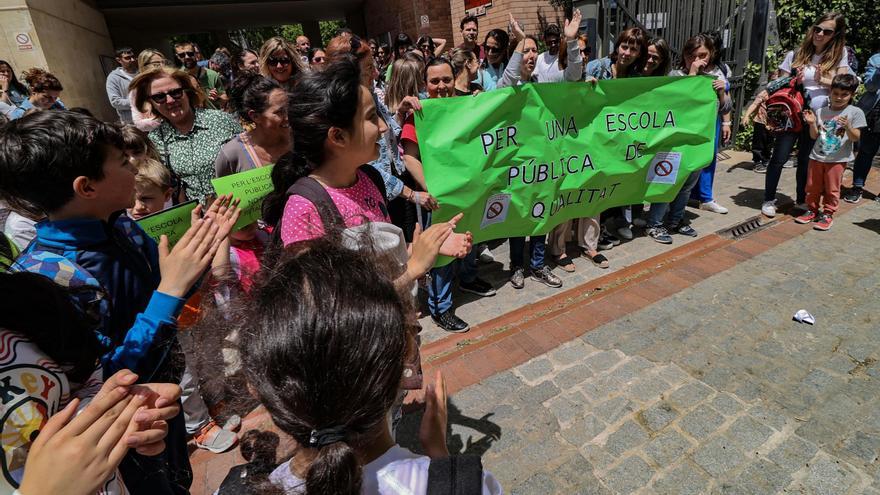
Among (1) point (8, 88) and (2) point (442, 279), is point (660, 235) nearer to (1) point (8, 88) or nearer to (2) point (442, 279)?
(2) point (442, 279)

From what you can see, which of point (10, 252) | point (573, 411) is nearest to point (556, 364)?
point (573, 411)

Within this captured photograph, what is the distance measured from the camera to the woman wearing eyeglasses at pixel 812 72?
4.84 meters

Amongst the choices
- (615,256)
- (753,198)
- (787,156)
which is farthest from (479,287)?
(753,198)

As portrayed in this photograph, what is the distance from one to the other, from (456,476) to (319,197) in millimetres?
1184

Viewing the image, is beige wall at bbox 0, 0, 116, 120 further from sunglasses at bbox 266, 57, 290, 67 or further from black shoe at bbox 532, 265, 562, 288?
black shoe at bbox 532, 265, 562, 288

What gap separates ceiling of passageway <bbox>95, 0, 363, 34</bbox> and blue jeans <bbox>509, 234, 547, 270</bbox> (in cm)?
1347

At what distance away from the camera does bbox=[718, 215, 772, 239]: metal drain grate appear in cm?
484

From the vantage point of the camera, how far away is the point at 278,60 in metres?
3.99

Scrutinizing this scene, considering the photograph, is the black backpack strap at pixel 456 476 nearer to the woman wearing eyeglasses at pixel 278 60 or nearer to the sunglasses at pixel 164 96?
the sunglasses at pixel 164 96

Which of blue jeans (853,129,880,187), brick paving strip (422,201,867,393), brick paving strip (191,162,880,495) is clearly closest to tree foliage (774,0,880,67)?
blue jeans (853,129,880,187)

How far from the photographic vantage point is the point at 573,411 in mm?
2635

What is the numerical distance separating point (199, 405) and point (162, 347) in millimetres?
1447

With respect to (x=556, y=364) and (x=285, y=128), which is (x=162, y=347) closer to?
(x=285, y=128)

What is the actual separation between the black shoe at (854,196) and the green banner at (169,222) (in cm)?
694
